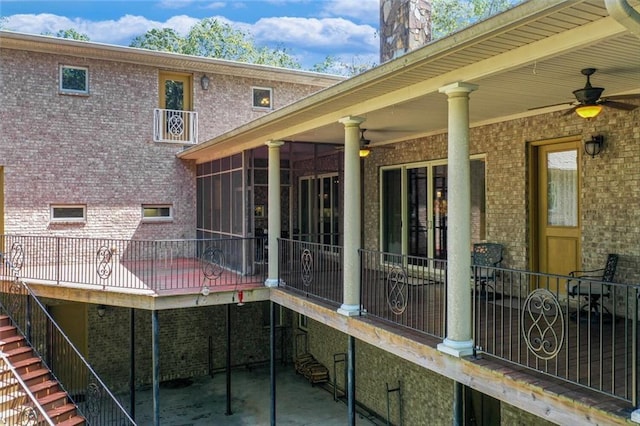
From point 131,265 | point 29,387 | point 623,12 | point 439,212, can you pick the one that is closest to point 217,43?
point 131,265

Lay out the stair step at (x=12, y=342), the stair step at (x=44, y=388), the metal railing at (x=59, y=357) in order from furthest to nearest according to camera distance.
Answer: the metal railing at (x=59, y=357) → the stair step at (x=12, y=342) → the stair step at (x=44, y=388)

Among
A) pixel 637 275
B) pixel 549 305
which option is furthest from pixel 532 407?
pixel 637 275

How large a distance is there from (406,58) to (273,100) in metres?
10.9

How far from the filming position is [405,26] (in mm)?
8906

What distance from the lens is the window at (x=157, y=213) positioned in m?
13.5

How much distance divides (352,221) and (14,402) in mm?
5959

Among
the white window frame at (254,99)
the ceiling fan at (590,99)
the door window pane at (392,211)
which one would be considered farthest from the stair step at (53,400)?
the white window frame at (254,99)

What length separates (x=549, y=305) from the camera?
20.6 feet

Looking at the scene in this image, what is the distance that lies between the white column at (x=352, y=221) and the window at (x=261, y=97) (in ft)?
28.2

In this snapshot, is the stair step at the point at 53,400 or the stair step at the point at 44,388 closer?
the stair step at the point at 53,400

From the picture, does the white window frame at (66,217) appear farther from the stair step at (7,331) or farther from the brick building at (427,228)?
the stair step at (7,331)

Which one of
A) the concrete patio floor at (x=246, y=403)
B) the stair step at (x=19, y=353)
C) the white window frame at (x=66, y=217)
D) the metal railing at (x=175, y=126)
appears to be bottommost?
the concrete patio floor at (x=246, y=403)

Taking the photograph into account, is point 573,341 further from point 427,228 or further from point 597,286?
point 427,228

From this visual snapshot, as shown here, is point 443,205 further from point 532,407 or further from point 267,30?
point 267,30
